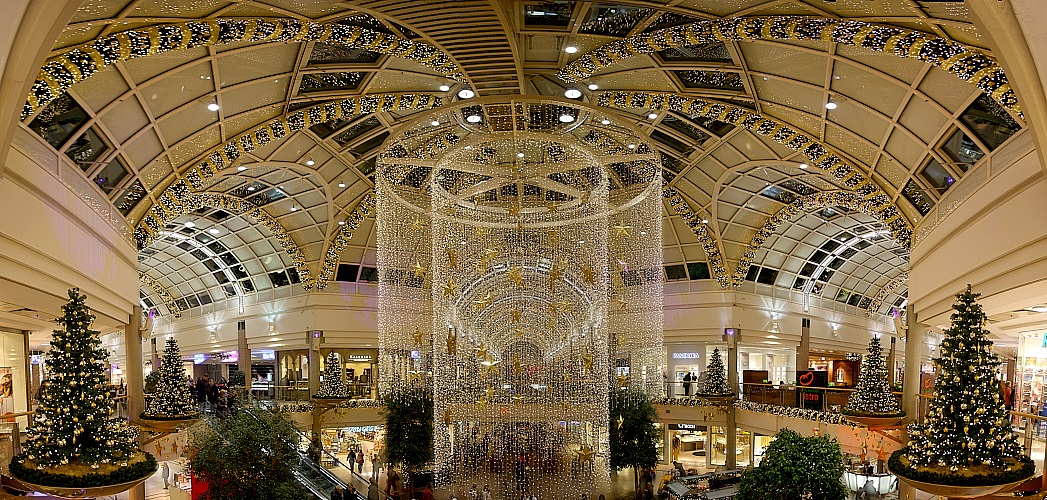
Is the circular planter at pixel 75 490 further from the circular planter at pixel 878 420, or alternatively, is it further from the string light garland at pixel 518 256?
the circular planter at pixel 878 420

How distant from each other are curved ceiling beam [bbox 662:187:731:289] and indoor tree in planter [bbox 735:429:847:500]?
12168mm

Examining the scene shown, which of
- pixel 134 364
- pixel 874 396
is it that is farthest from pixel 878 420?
pixel 134 364

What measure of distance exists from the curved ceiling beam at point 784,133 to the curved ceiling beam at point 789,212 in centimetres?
251

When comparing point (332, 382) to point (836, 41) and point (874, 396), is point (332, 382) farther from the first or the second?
point (836, 41)

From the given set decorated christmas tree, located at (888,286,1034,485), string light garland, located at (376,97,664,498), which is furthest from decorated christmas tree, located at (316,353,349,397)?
decorated christmas tree, located at (888,286,1034,485)

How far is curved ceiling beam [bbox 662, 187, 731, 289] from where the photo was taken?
984 inches

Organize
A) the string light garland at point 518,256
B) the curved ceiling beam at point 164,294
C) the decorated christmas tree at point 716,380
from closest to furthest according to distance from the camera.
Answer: the string light garland at point 518,256, the decorated christmas tree at point 716,380, the curved ceiling beam at point 164,294

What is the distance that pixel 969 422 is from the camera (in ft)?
33.0

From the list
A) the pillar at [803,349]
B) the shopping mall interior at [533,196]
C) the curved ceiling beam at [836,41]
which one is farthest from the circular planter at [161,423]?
the pillar at [803,349]

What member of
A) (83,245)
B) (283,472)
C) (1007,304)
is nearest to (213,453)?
(283,472)

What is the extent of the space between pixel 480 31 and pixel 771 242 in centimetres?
1794

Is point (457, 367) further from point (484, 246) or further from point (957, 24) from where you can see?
point (957, 24)

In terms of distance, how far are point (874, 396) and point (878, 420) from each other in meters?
0.51

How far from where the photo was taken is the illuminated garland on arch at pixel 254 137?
16703 mm
